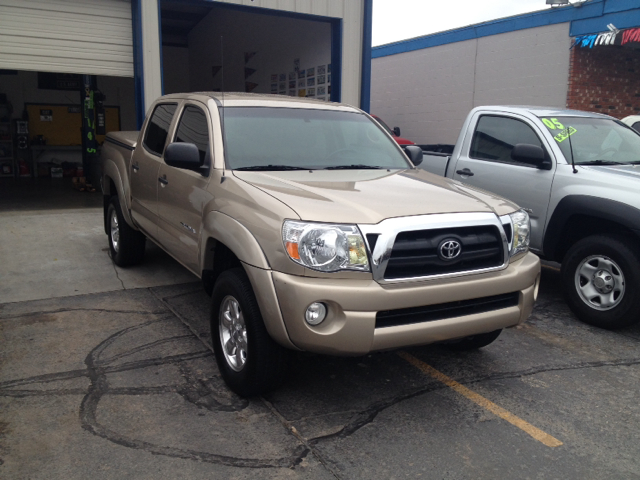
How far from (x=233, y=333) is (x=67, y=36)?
7.64 metres

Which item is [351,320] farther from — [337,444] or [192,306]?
[192,306]

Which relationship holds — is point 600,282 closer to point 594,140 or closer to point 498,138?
point 594,140

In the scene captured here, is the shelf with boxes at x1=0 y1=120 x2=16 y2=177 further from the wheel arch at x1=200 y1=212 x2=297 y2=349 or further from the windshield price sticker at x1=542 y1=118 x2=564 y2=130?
the windshield price sticker at x1=542 y1=118 x2=564 y2=130

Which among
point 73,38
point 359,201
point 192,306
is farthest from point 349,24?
point 359,201

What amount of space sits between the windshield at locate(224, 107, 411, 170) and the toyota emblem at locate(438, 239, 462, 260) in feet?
4.43

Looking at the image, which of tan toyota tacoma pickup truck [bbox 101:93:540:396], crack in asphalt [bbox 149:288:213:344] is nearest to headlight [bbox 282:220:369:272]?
tan toyota tacoma pickup truck [bbox 101:93:540:396]

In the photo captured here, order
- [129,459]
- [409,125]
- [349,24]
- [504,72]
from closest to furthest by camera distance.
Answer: [129,459]
[349,24]
[504,72]
[409,125]

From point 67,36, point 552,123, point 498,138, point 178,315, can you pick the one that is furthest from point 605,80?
point 178,315

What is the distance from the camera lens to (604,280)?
5.11 m

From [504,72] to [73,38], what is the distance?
10.7 m

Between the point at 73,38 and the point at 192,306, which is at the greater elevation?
the point at 73,38

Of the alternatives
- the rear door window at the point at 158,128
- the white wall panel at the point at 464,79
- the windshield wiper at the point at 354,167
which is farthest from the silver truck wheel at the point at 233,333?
the white wall panel at the point at 464,79

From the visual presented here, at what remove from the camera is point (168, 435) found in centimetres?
327

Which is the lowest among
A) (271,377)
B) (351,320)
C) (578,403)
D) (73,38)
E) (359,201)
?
(578,403)
